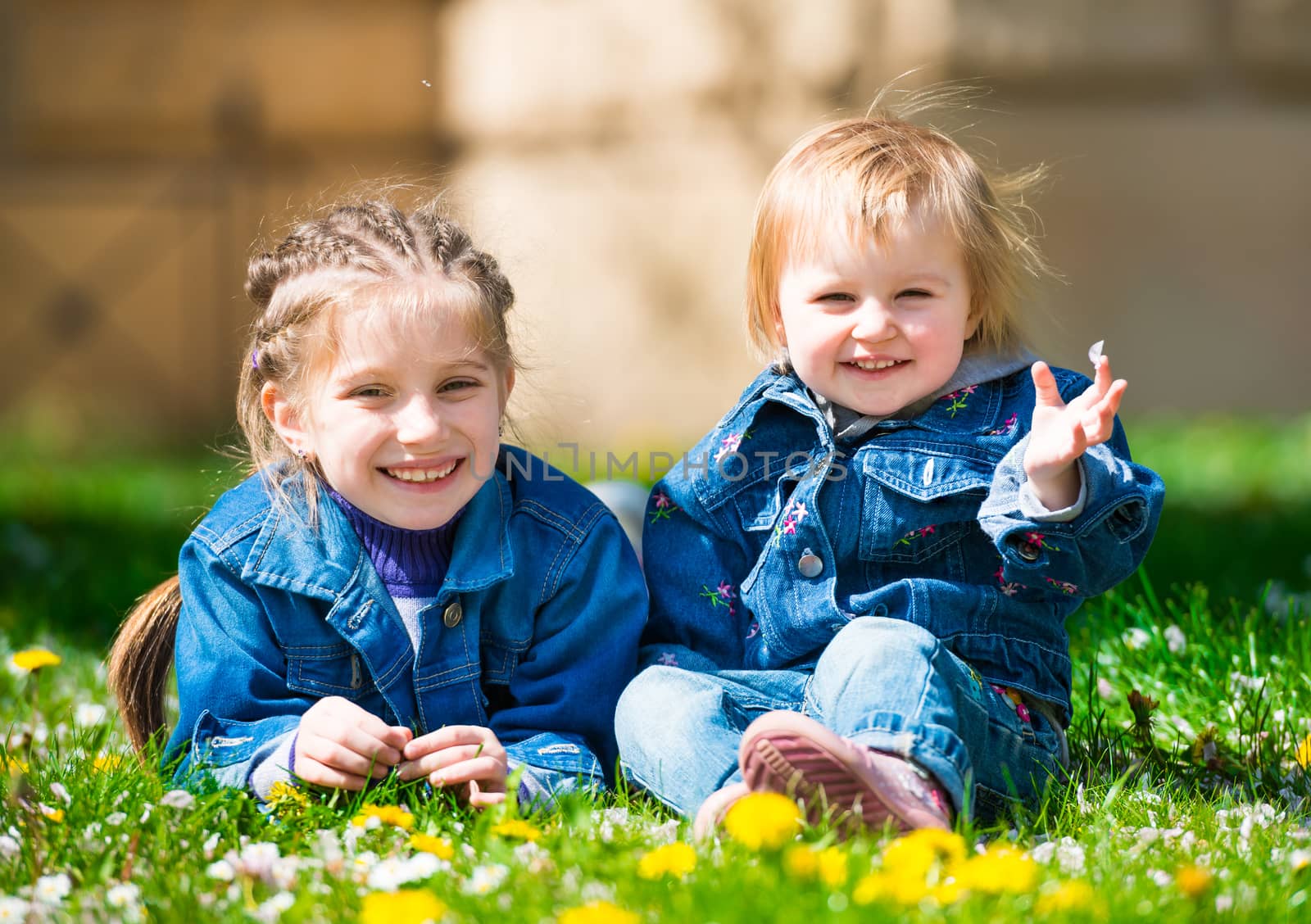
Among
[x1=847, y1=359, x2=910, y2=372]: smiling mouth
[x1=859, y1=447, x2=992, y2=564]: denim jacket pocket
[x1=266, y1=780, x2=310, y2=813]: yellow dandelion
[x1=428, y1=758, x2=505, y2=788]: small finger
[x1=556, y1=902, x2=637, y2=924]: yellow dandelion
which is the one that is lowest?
[x1=266, y1=780, x2=310, y2=813]: yellow dandelion

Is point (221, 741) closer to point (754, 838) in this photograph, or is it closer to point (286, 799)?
point (286, 799)

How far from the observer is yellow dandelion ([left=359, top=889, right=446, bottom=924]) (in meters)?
1.47

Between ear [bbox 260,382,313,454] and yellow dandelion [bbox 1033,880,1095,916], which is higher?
ear [bbox 260,382,313,454]

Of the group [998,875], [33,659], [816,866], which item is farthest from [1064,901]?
[33,659]

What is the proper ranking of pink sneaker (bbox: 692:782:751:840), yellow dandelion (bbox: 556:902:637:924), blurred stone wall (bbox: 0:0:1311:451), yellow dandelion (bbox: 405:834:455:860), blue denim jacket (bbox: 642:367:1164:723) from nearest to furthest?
Result: yellow dandelion (bbox: 556:902:637:924), yellow dandelion (bbox: 405:834:455:860), pink sneaker (bbox: 692:782:751:840), blue denim jacket (bbox: 642:367:1164:723), blurred stone wall (bbox: 0:0:1311:451)

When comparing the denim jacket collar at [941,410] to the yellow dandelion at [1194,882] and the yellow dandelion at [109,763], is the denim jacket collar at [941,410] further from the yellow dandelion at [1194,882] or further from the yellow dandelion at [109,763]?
the yellow dandelion at [109,763]

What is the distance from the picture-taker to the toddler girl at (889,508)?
6.95ft

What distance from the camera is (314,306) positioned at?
2.34 metres

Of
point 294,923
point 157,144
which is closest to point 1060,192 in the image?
point 157,144

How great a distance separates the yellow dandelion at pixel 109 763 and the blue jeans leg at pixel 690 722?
790 millimetres

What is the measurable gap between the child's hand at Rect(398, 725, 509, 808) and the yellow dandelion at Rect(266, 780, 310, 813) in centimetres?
15

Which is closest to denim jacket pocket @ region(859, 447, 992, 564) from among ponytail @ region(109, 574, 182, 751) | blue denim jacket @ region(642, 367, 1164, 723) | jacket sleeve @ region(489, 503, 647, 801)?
blue denim jacket @ region(642, 367, 1164, 723)

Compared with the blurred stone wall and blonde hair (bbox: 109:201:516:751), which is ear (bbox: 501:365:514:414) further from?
the blurred stone wall

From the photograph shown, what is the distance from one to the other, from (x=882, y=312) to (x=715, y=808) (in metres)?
0.88
